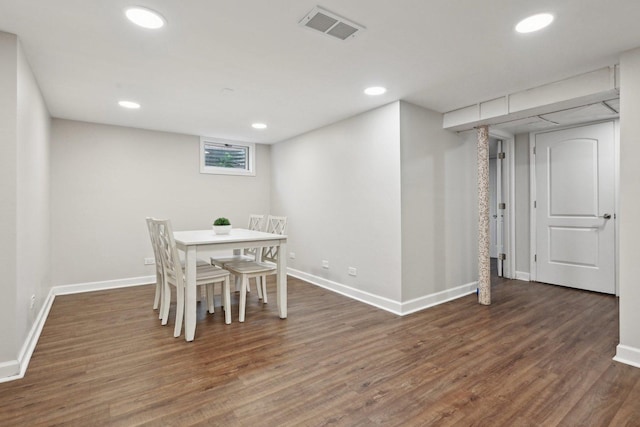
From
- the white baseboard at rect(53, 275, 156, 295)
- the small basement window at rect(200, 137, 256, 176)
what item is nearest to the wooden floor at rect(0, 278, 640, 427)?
the white baseboard at rect(53, 275, 156, 295)

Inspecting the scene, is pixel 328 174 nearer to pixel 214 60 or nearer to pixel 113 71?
pixel 214 60

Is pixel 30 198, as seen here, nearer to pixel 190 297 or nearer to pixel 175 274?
pixel 175 274

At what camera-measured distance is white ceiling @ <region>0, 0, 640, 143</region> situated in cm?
188

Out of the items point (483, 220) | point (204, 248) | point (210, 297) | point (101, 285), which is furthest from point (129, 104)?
point (483, 220)

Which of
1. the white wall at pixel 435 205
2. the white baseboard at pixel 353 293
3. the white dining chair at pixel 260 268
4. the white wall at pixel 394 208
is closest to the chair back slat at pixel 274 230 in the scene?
the white dining chair at pixel 260 268

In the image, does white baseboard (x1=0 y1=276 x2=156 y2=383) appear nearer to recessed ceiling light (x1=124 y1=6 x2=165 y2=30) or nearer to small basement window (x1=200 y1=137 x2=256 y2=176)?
small basement window (x1=200 y1=137 x2=256 y2=176)

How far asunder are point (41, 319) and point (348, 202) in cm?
339

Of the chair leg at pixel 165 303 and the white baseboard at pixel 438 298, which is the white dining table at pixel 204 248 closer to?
the chair leg at pixel 165 303

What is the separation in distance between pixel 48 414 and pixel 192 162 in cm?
392

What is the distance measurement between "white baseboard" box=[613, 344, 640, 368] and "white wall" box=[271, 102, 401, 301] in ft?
5.70

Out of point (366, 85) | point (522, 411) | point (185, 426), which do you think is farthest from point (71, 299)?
point (522, 411)

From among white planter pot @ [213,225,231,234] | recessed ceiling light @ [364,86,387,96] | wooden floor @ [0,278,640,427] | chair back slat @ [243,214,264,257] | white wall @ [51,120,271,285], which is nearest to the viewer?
wooden floor @ [0,278,640,427]

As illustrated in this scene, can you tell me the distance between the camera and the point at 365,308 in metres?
3.62

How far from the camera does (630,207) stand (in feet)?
7.60
